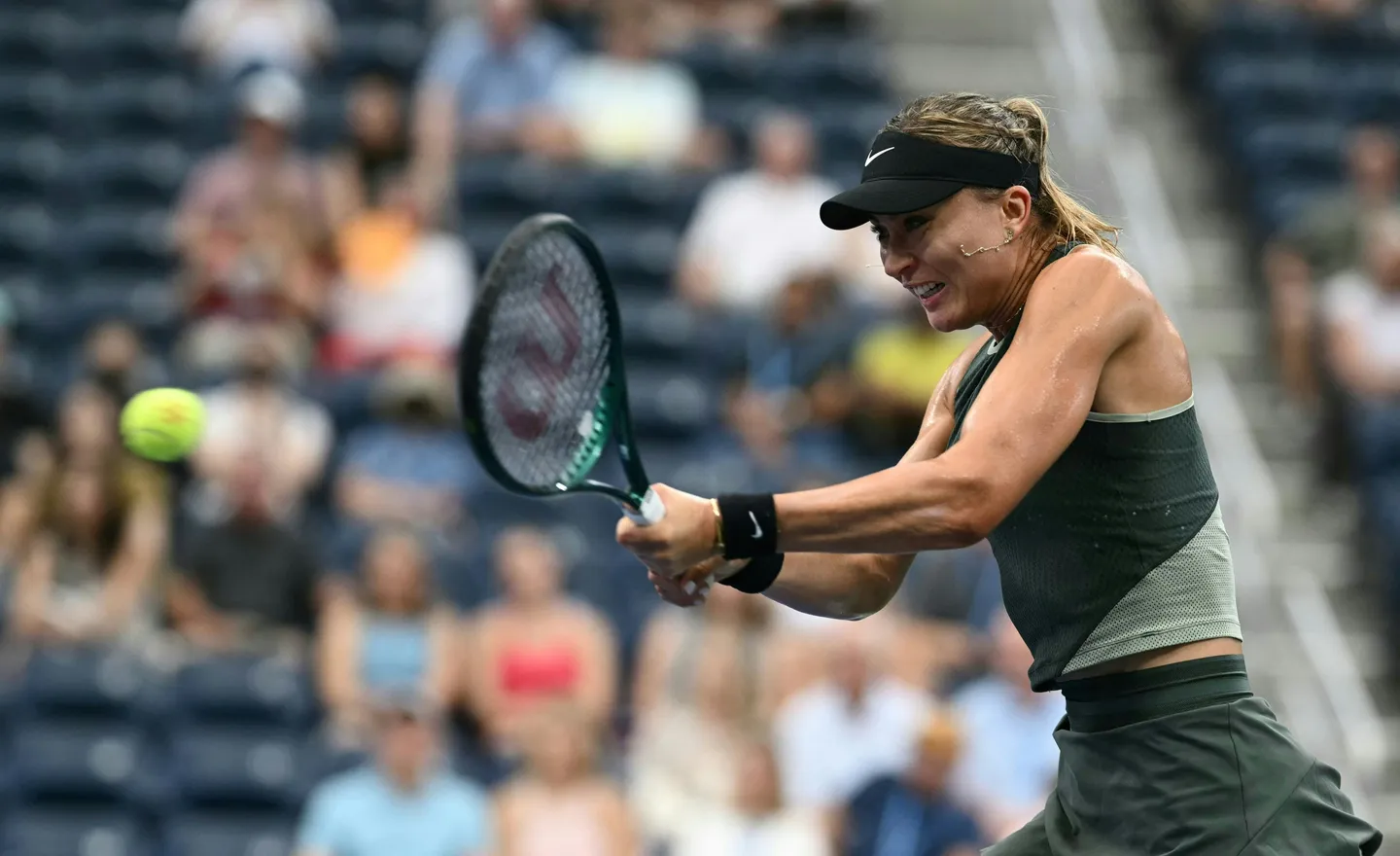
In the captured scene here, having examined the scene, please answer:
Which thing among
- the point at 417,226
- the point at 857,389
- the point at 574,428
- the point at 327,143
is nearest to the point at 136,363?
the point at 417,226

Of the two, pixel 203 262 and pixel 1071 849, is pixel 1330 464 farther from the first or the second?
pixel 1071 849

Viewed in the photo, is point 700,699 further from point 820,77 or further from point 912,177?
point 820,77

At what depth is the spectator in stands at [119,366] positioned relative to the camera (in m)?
9.26

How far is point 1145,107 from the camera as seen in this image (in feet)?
44.0

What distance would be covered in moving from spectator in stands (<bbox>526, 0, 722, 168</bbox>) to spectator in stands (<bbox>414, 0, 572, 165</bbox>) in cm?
16

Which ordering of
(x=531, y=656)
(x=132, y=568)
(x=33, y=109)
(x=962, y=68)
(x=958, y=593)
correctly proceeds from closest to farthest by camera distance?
(x=531, y=656) → (x=132, y=568) → (x=958, y=593) → (x=33, y=109) → (x=962, y=68)

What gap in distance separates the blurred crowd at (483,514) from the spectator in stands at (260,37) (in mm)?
30

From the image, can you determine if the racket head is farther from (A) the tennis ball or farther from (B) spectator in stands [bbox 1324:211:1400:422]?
(B) spectator in stands [bbox 1324:211:1400:422]

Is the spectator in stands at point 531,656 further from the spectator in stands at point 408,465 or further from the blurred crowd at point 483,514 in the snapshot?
the spectator in stands at point 408,465

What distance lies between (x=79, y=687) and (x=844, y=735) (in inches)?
128

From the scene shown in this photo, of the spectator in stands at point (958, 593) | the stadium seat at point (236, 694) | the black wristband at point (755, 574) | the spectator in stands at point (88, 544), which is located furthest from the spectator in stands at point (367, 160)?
the black wristband at point (755, 574)

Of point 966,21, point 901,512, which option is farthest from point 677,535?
point 966,21

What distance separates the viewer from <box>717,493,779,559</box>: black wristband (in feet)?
11.4

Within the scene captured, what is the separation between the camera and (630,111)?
11.7 m
